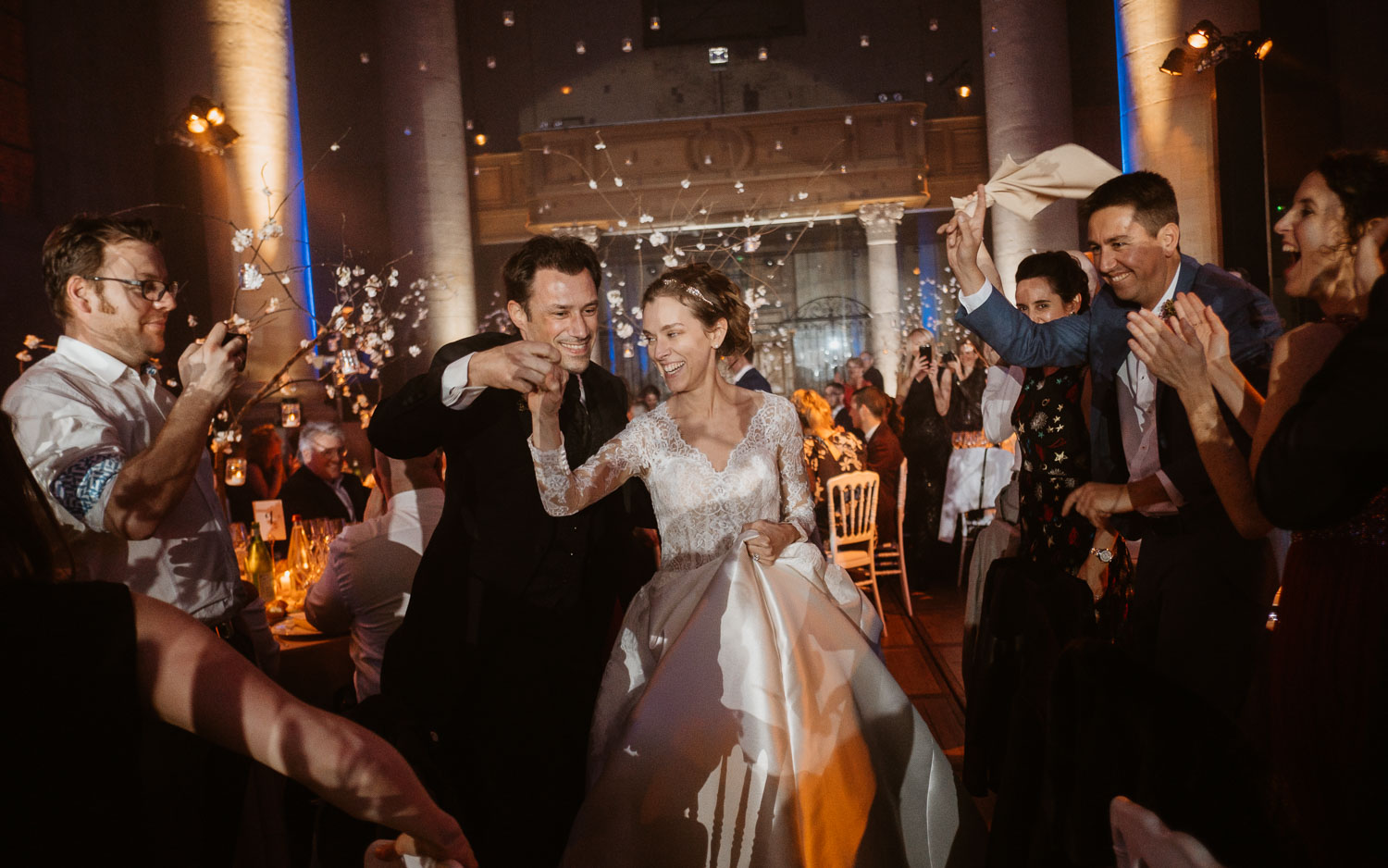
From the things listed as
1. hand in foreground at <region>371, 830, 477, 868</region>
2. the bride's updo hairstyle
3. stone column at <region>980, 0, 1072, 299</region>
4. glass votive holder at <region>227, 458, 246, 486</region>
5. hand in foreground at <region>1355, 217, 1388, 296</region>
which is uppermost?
stone column at <region>980, 0, 1072, 299</region>

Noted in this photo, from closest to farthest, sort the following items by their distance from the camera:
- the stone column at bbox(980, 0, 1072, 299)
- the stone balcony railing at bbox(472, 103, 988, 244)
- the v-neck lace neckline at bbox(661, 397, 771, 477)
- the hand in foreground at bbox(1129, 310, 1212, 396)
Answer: the hand in foreground at bbox(1129, 310, 1212, 396), the v-neck lace neckline at bbox(661, 397, 771, 477), the stone column at bbox(980, 0, 1072, 299), the stone balcony railing at bbox(472, 103, 988, 244)

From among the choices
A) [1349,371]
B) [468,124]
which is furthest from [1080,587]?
Result: [468,124]

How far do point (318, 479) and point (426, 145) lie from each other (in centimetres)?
804

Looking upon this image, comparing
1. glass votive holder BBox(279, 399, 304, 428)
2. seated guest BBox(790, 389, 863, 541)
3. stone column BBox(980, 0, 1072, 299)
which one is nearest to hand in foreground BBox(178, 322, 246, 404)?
glass votive holder BBox(279, 399, 304, 428)

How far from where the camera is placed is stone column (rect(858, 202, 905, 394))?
13.2 meters

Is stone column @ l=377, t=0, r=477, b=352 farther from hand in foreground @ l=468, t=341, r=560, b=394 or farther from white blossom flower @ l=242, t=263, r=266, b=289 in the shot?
hand in foreground @ l=468, t=341, r=560, b=394

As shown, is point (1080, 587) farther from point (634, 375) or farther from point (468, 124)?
point (468, 124)

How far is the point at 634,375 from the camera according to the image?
1596cm

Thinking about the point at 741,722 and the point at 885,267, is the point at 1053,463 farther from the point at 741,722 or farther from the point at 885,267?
the point at 885,267

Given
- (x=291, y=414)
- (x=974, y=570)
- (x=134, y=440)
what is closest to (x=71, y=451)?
(x=134, y=440)

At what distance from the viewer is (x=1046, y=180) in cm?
231

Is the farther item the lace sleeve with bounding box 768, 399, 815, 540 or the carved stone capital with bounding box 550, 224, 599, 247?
the carved stone capital with bounding box 550, 224, 599, 247

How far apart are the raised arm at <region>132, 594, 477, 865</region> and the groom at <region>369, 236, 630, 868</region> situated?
112 centimetres

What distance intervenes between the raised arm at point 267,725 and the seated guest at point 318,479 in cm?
355
